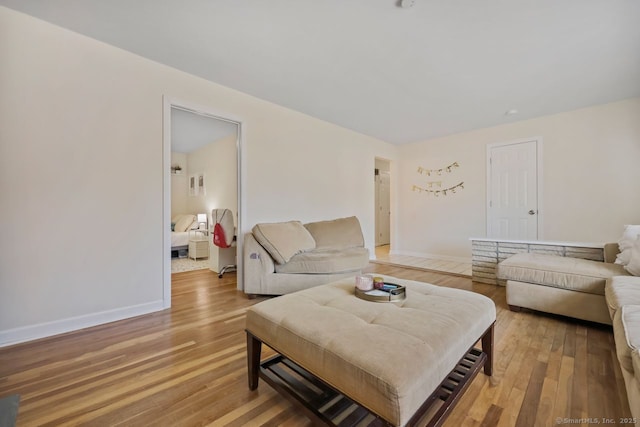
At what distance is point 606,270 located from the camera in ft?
7.13

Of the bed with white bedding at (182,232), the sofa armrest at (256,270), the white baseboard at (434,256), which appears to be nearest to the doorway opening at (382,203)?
the white baseboard at (434,256)

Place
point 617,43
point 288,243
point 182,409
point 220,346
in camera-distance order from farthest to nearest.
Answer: point 288,243 < point 617,43 < point 220,346 < point 182,409

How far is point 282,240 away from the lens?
303 cm

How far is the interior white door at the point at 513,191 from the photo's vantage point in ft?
13.8

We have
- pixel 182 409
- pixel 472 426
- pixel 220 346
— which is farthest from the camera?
pixel 220 346

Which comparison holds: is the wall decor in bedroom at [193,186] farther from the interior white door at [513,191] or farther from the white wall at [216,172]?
the interior white door at [513,191]

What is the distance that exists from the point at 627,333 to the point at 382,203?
6250mm

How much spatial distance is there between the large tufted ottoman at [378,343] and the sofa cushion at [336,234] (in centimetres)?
195

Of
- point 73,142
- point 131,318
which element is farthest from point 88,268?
point 73,142

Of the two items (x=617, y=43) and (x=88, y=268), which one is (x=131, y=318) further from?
(x=617, y=43)

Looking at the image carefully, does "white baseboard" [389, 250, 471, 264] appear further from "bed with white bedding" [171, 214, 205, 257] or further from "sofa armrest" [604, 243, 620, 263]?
"bed with white bedding" [171, 214, 205, 257]

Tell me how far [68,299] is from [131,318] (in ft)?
1.58

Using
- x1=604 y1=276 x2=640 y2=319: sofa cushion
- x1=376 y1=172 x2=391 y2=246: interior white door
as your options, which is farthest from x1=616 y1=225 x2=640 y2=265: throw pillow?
x1=376 y1=172 x2=391 y2=246: interior white door

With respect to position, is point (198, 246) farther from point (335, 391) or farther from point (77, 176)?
point (335, 391)
